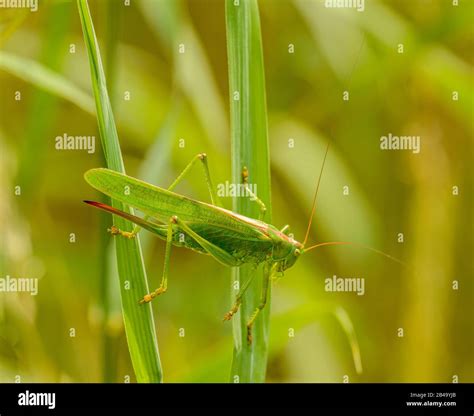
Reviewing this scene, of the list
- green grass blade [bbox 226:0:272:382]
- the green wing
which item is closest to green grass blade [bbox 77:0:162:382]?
the green wing

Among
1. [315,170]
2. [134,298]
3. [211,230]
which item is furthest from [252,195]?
[315,170]

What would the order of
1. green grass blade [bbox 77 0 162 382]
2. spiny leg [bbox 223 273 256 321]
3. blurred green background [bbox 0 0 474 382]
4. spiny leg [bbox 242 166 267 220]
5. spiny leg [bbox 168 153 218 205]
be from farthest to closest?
blurred green background [bbox 0 0 474 382], spiny leg [bbox 168 153 218 205], spiny leg [bbox 223 273 256 321], spiny leg [bbox 242 166 267 220], green grass blade [bbox 77 0 162 382]

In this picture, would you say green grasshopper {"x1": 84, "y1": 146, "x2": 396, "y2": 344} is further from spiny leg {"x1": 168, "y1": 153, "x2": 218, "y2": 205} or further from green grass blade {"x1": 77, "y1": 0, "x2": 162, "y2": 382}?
green grass blade {"x1": 77, "y1": 0, "x2": 162, "y2": 382}

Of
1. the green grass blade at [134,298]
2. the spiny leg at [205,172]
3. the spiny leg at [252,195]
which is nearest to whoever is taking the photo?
the green grass blade at [134,298]

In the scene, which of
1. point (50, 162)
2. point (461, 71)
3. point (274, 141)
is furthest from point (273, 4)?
point (50, 162)
